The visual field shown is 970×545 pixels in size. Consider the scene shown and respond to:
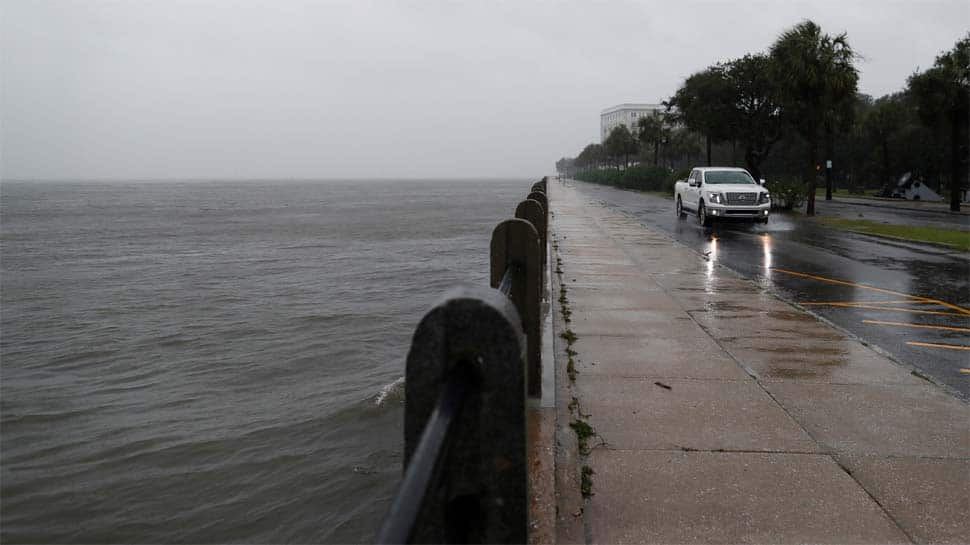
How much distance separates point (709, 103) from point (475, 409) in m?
46.9

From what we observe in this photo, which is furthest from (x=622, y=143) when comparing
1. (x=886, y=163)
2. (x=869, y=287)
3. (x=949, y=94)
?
(x=869, y=287)

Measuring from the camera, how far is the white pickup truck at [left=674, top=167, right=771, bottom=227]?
73.9ft

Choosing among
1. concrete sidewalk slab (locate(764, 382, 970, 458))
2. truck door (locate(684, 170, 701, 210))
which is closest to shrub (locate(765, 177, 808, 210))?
truck door (locate(684, 170, 701, 210))

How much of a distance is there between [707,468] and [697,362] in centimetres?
237

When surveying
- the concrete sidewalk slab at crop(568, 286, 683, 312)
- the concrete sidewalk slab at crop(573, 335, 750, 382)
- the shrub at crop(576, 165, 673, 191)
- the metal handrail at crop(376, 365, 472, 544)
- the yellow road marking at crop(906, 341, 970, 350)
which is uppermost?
the shrub at crop(576, 165, 673, 191)

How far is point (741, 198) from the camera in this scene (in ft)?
74.3

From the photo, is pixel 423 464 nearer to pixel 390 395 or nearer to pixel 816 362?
pixel 816 362

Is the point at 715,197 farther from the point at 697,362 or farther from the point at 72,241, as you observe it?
the point at 72,241

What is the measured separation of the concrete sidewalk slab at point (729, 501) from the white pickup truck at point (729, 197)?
63.6ft

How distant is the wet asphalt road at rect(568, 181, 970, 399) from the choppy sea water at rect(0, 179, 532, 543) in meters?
5.30

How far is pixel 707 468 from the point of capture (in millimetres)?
4055

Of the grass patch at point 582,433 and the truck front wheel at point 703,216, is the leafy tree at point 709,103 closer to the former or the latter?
the truck front wheel at point 703,216

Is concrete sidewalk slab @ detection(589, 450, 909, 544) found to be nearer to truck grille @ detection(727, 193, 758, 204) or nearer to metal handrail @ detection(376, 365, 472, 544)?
metal handrail @ detection(376, 365, 472, 544)

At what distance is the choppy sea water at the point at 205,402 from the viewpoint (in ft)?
18.6
